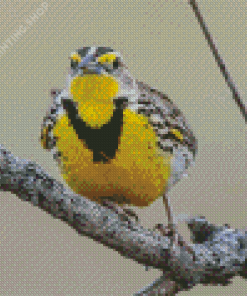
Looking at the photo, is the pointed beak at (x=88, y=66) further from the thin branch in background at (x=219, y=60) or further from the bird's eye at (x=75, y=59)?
the thin branch in background at (x=219, y=60)

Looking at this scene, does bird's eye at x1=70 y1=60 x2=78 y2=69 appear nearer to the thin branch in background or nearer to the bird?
the bird

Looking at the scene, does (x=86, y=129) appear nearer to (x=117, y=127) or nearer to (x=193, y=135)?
(x=117, y=127)

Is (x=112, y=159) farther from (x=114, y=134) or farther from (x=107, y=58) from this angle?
(x=107, y=58)

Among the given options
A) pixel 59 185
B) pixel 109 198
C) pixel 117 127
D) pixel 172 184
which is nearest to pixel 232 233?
pixel 172 184

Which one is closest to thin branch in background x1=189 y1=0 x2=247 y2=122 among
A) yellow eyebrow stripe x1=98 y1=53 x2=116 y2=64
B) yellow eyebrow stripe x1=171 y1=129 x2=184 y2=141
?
yellow eyebrow stripe x1=98 y1=53 x2=116 y2=64

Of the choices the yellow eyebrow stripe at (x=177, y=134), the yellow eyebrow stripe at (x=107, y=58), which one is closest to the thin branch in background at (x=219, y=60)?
the yellow eyebrow stripe at (x=107, y=58)

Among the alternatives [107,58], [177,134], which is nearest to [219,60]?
[107,58]
